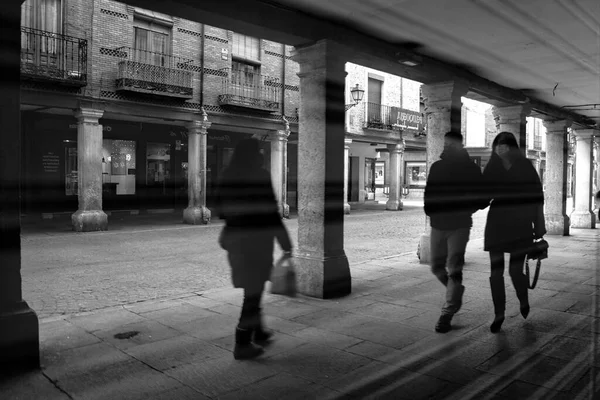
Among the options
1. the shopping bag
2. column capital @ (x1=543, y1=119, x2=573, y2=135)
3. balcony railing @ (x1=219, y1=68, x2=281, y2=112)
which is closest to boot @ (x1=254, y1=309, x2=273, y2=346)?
the shopping bag

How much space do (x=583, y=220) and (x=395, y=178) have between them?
10.6 m

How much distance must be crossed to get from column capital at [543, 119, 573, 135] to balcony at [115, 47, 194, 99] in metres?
A: 11.1

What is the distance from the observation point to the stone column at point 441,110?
26.8 feet

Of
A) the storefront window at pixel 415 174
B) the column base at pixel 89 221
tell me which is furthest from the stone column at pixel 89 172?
the storefront window at pixel 415 174

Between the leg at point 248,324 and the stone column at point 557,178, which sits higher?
the stone column at point 557,178

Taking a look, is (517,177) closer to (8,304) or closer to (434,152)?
(434,152)

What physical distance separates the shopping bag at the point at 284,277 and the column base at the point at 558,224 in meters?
11.7

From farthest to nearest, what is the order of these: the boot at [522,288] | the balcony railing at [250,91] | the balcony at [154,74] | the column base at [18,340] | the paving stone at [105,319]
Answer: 1. the balcony railing at [250,91]
2. the balcony at [154,74]
3. the paving stone at [105,319]
4. the boot at [522,288]
5. the column base at [18,340]

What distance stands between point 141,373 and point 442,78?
6636 millimetres

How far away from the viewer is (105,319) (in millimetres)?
5184

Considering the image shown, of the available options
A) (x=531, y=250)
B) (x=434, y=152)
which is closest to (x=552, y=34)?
(x=434, y=152)

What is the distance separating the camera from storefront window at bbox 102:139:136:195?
18.1 meters

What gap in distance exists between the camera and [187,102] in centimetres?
1641

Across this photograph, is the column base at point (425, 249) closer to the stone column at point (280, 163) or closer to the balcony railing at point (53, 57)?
the balcony railing at point (53, 57)
